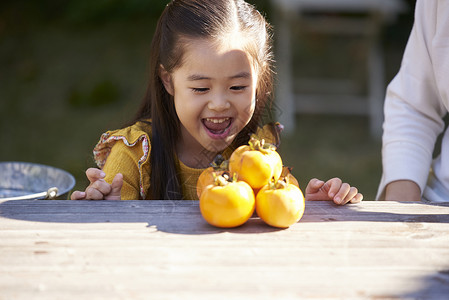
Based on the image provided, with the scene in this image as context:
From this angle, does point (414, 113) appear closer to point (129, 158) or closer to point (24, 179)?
point (129, 158)

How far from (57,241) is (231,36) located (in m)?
0.98

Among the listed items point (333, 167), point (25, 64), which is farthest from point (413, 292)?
point (25, 64)

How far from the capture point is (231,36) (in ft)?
5.91

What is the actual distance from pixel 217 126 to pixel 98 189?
511 mm

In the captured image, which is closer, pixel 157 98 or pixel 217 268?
pixel 217 268

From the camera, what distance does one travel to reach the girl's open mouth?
183 cm

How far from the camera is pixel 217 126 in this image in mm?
1840

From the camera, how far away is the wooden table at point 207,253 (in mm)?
931

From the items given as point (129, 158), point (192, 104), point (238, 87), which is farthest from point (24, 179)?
point (238, 87)

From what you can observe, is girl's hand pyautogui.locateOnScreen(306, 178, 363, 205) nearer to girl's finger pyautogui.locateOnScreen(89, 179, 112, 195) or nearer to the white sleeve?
the white sleeve

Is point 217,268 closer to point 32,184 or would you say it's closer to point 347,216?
point 347,216

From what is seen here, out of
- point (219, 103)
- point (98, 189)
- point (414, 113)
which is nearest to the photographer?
point (98, 189)

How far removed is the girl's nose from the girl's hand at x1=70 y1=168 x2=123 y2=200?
39cm

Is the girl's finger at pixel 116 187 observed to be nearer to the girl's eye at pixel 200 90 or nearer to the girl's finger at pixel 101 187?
the girl's finger at pixel 101 187
